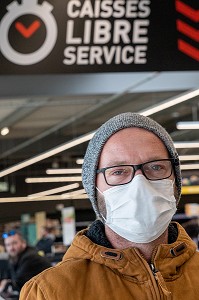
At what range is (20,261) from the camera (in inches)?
339

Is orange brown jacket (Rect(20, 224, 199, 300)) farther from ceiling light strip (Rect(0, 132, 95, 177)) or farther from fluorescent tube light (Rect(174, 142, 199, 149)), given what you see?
ceiling light strip (Rect(0, 132, 95, 177))

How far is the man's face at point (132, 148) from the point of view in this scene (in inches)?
72.4

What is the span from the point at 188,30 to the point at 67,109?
205 inches

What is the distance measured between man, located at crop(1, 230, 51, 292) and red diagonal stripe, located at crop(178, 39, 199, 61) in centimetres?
389

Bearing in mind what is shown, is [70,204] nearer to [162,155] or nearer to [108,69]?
[108,69]

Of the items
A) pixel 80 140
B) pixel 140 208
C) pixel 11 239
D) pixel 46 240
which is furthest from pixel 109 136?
pixel 80 140

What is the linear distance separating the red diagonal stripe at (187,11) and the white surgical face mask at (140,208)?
313 centimetres

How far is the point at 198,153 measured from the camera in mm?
9523

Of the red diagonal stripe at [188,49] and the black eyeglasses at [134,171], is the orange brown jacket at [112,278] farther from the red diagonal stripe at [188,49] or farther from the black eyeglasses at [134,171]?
the red diagonal stripe at [188,49]

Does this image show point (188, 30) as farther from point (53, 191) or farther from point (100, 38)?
point (53, 191)

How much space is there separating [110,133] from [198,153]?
25.4ft

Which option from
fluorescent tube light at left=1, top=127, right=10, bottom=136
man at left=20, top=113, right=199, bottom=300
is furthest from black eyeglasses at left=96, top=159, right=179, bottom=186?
fluorescent tube light at left=1, top=127, right=10, bottom=136

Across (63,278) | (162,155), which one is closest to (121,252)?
(63,278)

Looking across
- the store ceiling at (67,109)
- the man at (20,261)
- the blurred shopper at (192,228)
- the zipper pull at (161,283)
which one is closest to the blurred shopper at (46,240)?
the man at (20,261)
